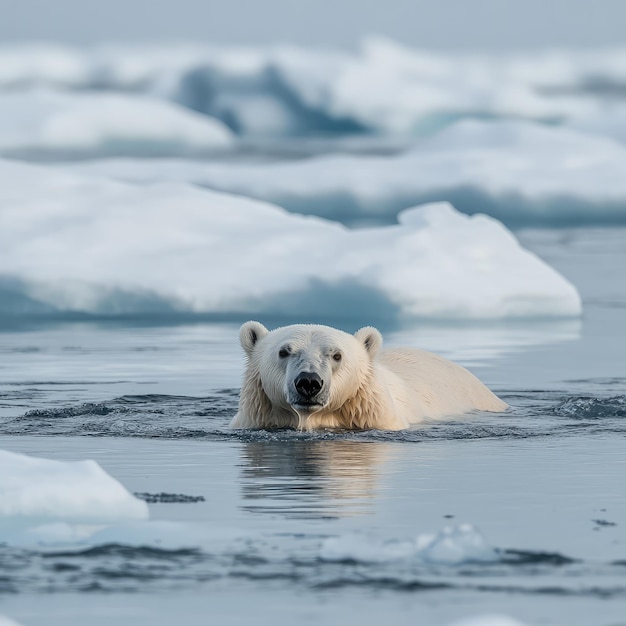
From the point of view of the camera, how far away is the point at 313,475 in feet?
17.3

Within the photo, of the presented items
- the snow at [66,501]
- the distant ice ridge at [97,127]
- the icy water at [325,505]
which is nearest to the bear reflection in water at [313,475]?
the icy water at [325,505]

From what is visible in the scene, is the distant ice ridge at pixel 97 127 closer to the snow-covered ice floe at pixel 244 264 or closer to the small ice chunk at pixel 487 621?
the snow-covered ice floe at pixel 244 264

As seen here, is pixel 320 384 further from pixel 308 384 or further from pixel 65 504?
pixel 65 504

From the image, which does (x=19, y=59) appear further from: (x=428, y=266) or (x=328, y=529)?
(x=328, y=529)

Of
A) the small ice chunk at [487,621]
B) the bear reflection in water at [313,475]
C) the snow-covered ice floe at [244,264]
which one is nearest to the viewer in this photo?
the small ice chunk at [487,621]

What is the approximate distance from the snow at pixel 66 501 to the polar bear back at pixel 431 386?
2.62m

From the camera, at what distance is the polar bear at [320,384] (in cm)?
610

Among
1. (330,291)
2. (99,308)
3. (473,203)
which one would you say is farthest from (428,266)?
(473,203)

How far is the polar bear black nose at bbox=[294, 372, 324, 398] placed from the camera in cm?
601

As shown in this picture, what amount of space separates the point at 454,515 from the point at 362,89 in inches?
1044

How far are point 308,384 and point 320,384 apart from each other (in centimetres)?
5

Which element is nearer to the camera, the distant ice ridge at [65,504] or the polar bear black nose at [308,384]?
the distant ice ridge at [65,504]

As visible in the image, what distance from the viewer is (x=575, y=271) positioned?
1470cm

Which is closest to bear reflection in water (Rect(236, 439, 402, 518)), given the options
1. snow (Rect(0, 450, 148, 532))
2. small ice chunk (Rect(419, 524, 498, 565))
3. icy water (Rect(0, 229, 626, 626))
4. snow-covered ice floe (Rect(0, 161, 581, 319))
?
icy water (Rect(0, 229, 626, 626))
